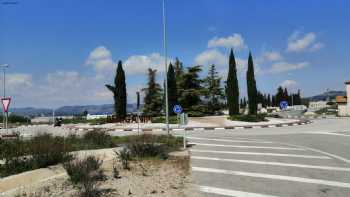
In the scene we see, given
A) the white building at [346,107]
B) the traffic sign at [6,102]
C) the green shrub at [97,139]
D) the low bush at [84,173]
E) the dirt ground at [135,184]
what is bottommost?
the dirt ground at [135,184]

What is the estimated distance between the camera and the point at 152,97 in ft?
204

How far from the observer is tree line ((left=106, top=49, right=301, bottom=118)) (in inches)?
1893

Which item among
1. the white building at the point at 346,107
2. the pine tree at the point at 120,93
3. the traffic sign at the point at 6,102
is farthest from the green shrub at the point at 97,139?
the white building at the point at 346,107

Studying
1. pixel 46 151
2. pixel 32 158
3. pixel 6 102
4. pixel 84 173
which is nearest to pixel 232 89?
pixel 6 102

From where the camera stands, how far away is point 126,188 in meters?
8.63

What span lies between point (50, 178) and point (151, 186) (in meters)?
2.31

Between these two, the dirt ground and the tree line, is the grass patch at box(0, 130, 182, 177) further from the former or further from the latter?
the tree line

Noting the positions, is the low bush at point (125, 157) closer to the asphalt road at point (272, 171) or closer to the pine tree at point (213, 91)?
the asphalt road at point (272, 171)

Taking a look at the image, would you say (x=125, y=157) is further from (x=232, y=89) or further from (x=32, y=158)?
(x=232, y=89)

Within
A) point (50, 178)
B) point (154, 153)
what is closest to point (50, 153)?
point (50, 178)

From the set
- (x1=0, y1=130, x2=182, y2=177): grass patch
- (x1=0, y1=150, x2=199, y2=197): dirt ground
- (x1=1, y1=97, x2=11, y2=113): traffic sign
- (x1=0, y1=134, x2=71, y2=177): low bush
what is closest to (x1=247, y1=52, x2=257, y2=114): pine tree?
(x1=0, y1=130, x2=182, y2=177): grass patch

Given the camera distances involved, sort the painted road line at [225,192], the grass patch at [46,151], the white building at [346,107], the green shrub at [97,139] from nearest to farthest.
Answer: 1. the painted road line at [225,192]
2. the grass patch at [46,151]
3. the green shrub at [97,139]
4. the white building at [346,107]

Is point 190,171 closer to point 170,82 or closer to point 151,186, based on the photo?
point 151,186

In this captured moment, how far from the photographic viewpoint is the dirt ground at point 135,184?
8094 mm
